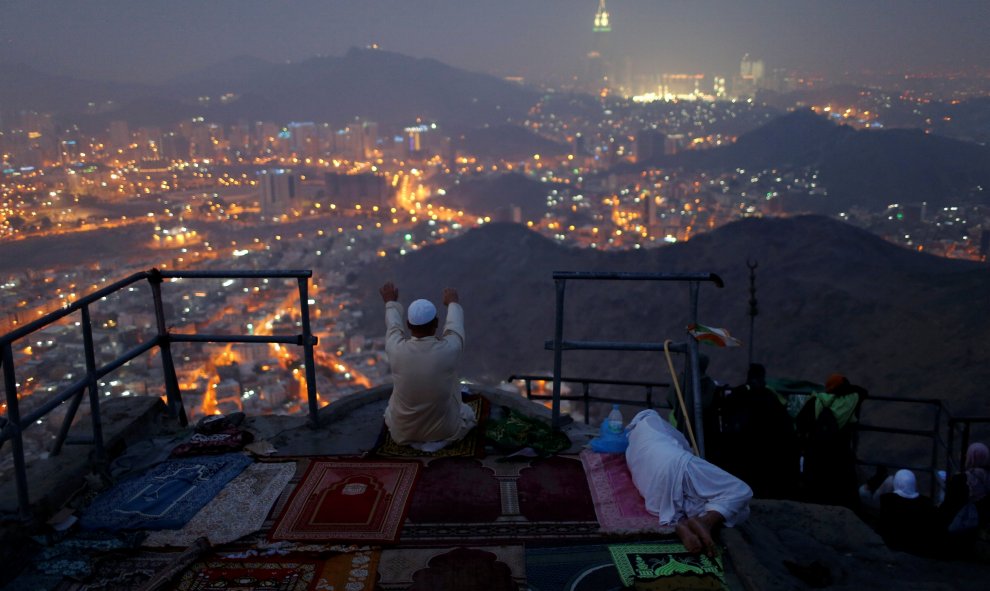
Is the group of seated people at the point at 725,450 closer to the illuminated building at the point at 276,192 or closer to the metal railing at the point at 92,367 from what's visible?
the metal railing at the point at 92,367

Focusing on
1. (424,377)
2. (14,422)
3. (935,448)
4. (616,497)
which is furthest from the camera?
(935,448)

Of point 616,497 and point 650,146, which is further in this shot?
point 650,146

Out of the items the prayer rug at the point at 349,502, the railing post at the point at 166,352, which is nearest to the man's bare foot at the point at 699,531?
the prayer rug at the point at 349,502

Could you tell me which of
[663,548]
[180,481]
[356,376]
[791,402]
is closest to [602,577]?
[663,548]

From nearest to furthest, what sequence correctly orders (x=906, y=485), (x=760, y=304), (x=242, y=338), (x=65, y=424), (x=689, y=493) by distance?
1. (x=689, y=493)
2. (x=65, y=424)
3. (x=906, y=485)
4. (x=242, y=338)
5. (x=760, y=304)

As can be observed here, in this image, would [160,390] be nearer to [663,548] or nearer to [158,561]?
[158,561]

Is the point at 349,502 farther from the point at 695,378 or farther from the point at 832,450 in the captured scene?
the point at 832,450

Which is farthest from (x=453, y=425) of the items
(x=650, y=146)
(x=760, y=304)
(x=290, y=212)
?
(x=650, y=146)
